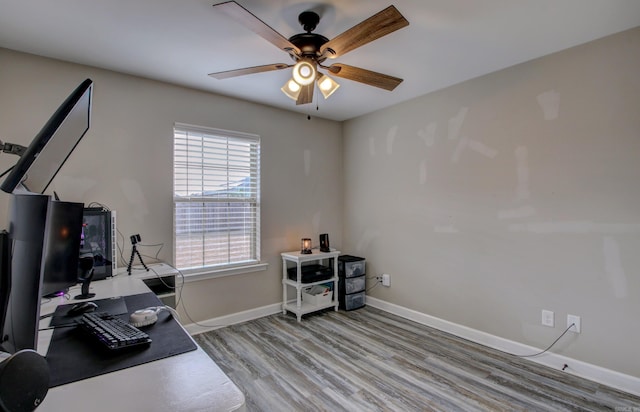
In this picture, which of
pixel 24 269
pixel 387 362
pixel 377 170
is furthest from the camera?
pixel 377 170

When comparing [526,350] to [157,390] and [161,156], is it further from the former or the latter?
[161,156]

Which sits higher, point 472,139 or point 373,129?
point 373,129

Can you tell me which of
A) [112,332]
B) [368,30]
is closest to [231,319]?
[112,332]

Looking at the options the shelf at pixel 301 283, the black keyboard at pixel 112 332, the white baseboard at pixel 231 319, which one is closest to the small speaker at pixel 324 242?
the shelf at pixel 301 283

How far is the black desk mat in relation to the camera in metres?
0.98

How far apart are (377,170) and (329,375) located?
7.81 feet

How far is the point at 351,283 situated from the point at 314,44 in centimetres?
270

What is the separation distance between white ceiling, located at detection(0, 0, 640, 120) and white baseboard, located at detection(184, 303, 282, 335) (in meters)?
2.37

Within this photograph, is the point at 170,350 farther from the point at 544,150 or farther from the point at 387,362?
the point at 544,150

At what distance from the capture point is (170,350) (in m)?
1.12

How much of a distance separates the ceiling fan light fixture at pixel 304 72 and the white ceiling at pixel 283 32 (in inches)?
12.1

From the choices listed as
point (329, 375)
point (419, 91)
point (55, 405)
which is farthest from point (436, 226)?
point (55, 405)

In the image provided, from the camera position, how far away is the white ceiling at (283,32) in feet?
6.16

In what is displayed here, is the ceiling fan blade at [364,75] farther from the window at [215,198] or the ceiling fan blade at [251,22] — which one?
the window at [215,198]
